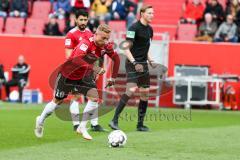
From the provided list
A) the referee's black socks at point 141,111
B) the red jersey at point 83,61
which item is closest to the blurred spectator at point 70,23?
the referee's black socks at point 141,111

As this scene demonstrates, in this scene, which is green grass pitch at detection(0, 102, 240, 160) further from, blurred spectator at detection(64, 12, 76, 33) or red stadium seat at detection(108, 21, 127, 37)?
blurred spectator at detection(64, 12, 76, 33)

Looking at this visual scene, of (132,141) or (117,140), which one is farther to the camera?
(132,141)

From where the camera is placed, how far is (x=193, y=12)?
25.9 metres

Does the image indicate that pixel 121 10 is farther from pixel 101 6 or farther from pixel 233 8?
pixel 233 8

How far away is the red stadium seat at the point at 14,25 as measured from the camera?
1062 inches

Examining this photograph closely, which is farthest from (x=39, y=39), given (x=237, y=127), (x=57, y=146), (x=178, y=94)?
(x=57, y=146)

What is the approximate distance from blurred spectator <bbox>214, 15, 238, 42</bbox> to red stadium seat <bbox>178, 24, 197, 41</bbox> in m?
1.03

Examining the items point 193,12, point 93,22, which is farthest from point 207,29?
point 93,22

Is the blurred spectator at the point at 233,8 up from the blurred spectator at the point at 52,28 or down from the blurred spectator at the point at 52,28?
up

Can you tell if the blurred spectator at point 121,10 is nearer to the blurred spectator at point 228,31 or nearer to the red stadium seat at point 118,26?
the red stadium seat at point 118,26

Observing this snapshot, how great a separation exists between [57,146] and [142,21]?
3.95 meters

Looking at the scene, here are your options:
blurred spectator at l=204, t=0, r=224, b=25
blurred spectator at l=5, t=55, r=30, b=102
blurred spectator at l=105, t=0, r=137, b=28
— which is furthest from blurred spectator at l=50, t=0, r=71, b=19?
blurred spectator at l=204, t=0, r=224, b=25

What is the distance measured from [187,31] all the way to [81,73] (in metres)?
13.4

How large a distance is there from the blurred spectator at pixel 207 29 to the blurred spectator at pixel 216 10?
0.79ft
